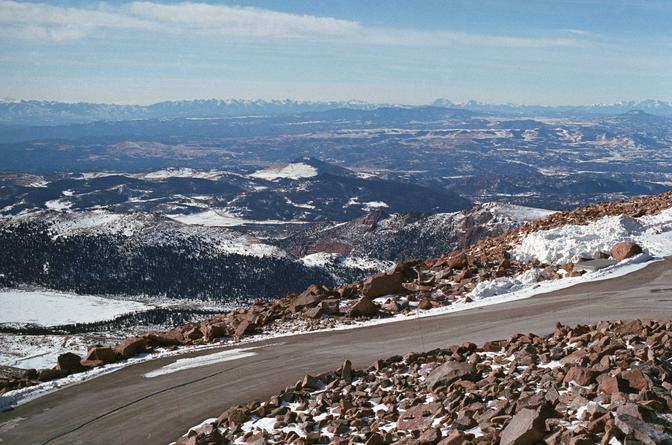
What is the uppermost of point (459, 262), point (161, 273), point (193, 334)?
point (459, 262)

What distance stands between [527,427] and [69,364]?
1697 cm

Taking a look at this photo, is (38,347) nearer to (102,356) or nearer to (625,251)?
(102,356)

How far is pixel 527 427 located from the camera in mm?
10219

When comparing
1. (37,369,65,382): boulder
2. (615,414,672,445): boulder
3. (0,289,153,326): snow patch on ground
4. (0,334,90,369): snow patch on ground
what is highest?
(615,414,672,445): boulder

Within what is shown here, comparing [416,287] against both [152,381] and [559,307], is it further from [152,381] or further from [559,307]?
[152,381]

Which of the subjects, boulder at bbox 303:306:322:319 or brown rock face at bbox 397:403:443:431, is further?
boulder at bbox 303:306:322:319

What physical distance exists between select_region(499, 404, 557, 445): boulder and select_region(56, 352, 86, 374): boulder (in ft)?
53.6

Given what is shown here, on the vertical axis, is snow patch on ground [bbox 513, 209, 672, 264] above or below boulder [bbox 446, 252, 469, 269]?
above

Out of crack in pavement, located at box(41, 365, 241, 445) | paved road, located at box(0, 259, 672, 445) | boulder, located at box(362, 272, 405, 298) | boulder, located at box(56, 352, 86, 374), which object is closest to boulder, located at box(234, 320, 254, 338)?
paved road, located at box(0, 259, 672, 445)

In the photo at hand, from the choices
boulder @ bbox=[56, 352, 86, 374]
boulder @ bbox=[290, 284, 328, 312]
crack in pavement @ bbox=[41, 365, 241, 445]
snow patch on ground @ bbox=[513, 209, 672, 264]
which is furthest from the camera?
snow patch on ground @ bbox=[513, 209, 672, 264]

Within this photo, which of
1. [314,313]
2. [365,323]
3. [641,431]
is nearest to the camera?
[641,431]

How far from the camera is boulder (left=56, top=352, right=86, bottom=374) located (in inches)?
843

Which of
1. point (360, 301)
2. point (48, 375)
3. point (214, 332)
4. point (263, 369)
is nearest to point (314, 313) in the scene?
point (360, 301)

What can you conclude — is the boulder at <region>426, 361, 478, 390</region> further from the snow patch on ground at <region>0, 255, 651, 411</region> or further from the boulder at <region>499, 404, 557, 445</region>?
the snow patch on ground at <region>0, 255, 651, 411</region>
